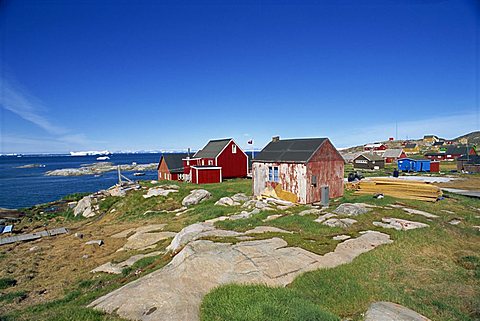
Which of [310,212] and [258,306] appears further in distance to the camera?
[310,212]

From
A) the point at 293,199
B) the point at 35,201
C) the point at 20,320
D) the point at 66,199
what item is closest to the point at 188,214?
the point at 293,199

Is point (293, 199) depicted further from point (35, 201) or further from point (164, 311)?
point (35, 201)

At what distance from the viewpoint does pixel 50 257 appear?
59.2 ft

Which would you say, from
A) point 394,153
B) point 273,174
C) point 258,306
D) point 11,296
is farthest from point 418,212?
point 394,153

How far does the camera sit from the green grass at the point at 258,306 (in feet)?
21.6

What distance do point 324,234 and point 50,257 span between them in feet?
56.0

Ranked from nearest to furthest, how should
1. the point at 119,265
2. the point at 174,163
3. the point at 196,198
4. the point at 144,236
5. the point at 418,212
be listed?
the point at 119,265
the point at 418,212
the point at 144,236
the point at 196,198
the point at 174,163

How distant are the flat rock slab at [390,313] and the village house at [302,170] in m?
15.4

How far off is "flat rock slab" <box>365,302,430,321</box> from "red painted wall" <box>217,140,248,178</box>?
1396 inches

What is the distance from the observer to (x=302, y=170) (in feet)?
75.5

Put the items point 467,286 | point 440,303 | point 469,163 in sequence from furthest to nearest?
point 469,163
point 467,286
point 440,303

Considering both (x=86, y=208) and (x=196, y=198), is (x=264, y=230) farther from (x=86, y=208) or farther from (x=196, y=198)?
(x=86, y=208)

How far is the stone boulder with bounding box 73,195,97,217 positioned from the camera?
32831mm

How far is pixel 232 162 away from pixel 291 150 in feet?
62.4
